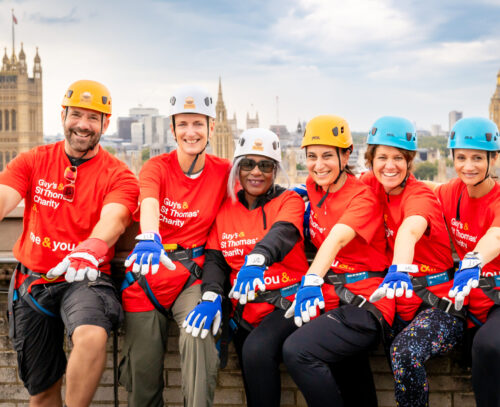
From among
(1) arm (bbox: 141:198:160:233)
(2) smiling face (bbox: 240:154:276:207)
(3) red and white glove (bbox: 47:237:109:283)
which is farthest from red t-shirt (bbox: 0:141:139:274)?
(2) smiling face (bbox: 240:154:276:207)

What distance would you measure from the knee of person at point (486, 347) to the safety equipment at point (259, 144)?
1.76m

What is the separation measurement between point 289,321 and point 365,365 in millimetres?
634

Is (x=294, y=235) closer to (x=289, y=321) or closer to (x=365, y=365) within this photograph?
(x=289, y=321)

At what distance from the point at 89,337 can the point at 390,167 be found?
2197mm

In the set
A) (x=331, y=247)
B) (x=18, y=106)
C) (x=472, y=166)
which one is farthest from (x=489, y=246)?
(x=18, y=106)

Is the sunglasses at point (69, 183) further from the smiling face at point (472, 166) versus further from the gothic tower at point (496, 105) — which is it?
the gothic tower at point (496, 105)

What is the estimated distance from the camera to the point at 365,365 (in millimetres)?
4320

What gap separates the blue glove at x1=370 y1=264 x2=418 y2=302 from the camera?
380cm

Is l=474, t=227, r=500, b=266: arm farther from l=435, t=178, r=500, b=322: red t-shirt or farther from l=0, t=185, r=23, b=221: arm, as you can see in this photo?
l=0, t=185, r=23, b=221: arm

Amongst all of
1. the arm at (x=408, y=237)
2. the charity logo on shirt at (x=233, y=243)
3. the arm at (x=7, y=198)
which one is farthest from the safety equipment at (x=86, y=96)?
the arm at (x=408, y=237)

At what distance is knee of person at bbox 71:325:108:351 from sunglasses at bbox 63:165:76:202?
0.94 meters

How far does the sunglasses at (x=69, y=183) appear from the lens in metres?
4.36

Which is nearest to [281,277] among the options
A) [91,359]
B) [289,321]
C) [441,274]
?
[289,321]

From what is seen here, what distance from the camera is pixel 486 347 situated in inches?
148
